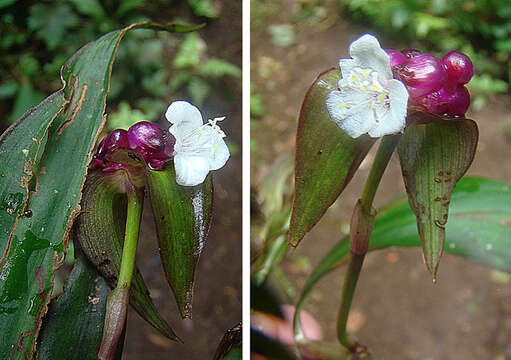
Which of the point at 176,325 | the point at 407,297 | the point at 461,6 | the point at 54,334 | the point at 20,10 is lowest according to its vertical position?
the point at 407,297

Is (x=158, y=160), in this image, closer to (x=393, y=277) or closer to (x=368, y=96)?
(x=368, y=96)

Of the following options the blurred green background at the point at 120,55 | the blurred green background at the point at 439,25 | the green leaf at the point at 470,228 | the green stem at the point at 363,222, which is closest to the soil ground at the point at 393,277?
Result: the blurred green background at the point at 439,25

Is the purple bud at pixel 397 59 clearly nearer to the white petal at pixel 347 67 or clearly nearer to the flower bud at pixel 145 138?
the white petal at pixel 347 67

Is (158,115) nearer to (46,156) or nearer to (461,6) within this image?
(46,156)

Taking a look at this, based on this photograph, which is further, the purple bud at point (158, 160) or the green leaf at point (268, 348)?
the green leaf at point (268, 348)

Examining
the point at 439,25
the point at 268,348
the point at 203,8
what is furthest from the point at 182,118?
the point at 439,25

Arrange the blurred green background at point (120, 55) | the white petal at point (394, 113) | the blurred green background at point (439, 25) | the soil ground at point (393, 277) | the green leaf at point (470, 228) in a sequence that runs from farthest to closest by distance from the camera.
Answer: the blurred green background at point (439, 25) < the soil ground at point (393, 277) < the blurred green background at point (120, 55) < the green leaf at point (470, 228) < the white petal at point (394, 113)

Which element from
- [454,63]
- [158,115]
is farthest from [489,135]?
[454,63]
